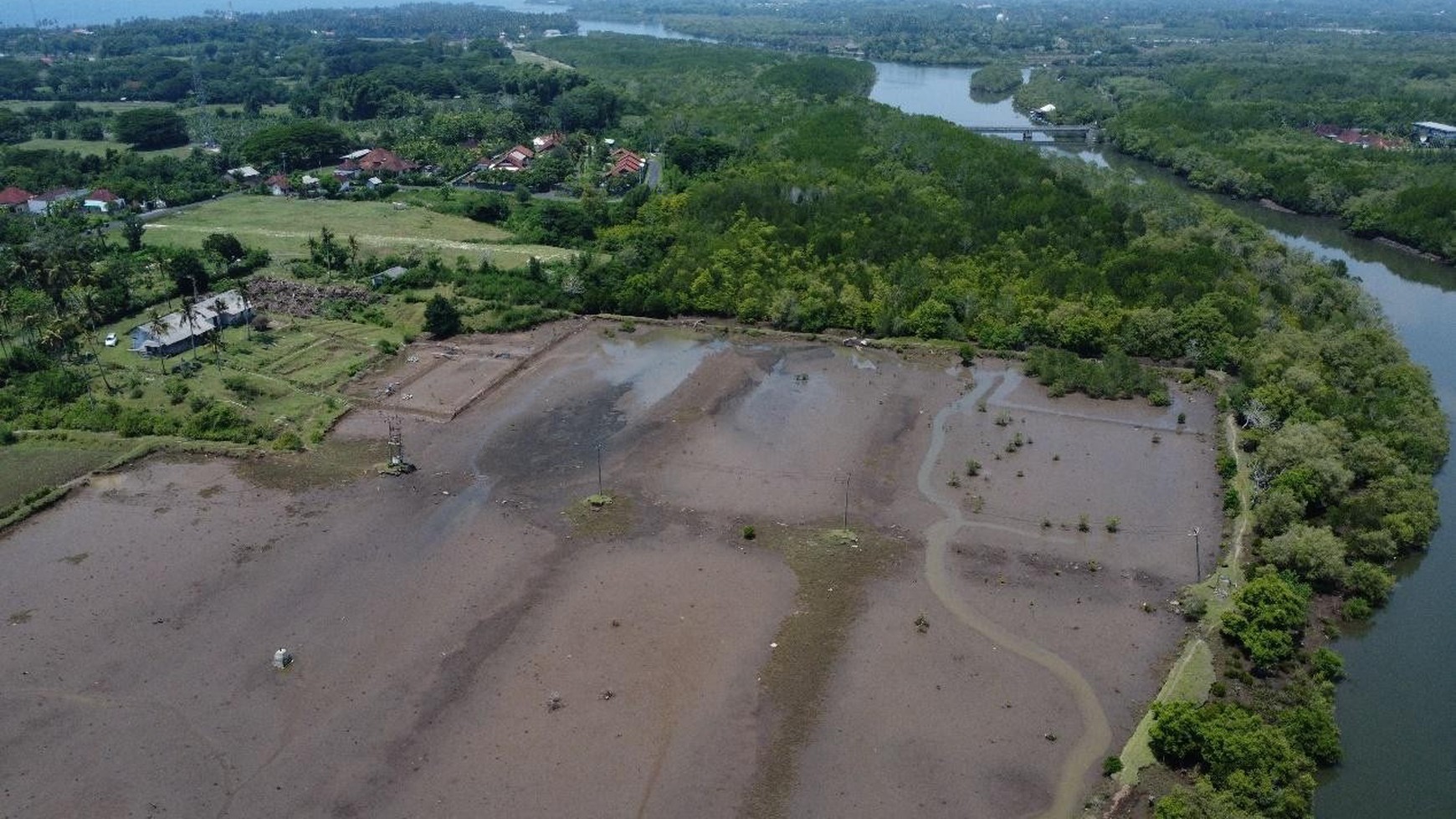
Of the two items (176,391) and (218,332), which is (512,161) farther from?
(176,391)

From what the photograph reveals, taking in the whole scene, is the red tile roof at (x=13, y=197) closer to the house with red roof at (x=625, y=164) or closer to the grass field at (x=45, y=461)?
the grass field at (x=45, y=461)

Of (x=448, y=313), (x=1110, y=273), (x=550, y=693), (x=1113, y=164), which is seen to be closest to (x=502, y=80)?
(x=1113, y=164)

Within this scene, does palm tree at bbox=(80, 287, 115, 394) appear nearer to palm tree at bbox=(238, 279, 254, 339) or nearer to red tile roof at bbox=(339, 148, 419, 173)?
palm tree at bbox=(238, 279, 254, 339)

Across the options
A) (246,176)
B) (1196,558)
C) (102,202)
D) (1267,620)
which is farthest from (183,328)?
(1267,620)

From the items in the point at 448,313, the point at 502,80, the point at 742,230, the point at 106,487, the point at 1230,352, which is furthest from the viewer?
the point at 502,80

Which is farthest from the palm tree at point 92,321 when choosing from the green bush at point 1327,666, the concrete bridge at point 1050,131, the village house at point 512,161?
the concrete bridge at point 1050,131

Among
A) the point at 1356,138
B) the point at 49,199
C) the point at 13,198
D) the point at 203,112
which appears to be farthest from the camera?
the point at 203,112

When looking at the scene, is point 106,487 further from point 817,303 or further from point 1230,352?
point 1230,352
